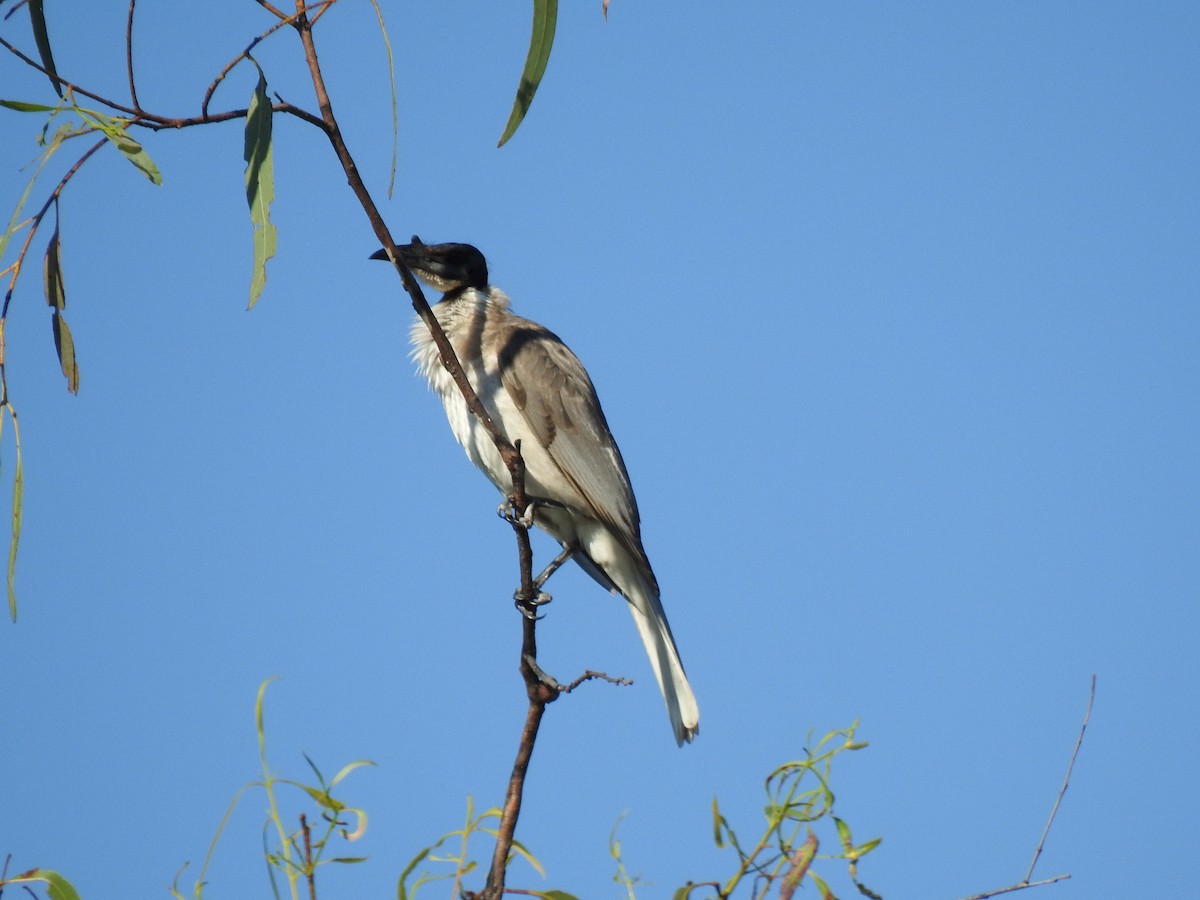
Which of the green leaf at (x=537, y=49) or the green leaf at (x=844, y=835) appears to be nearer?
the green leaf at (x=844, y=835)

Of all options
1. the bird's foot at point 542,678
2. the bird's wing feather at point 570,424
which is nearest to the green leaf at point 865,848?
the bird's foot at point 542,678

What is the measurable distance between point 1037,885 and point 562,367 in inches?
123

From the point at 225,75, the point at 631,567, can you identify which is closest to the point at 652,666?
the point at 631,567

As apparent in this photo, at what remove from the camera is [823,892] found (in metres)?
1.78

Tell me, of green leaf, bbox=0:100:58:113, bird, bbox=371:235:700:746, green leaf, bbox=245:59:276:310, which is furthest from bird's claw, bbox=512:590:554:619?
green leaf, bbox=0:100:58:113

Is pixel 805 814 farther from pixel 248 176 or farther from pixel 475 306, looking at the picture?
pixel 475 306

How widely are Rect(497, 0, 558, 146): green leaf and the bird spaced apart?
1.88 metres

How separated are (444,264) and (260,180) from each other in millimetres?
2593

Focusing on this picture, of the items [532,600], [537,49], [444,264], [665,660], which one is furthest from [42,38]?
[665,660]

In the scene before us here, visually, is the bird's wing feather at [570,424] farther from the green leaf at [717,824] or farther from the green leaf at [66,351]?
the green leaf at [717,824]

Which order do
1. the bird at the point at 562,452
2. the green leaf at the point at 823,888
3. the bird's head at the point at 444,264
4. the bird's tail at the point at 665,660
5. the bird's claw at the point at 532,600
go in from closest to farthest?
the green leaf at the point at 823,888 < the bird's claw at the point at 532,600 < the bird's tail at the point at 665,660 < the bird at the point at 562,452 < the bird's head at the point at 444,264

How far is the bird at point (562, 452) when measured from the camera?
443 cm

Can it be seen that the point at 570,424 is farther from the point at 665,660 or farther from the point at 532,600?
the point at 532,600

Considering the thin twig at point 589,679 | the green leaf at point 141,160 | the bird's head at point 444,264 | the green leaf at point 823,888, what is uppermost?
the bird's head at point 444,264
